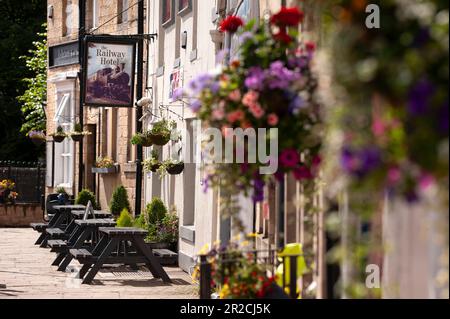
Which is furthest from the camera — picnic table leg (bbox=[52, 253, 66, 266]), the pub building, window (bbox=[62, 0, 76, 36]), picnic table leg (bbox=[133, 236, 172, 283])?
window (bbox=[62, 0, 76, 36])

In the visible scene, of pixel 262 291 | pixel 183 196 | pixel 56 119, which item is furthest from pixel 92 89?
pixel 262 291

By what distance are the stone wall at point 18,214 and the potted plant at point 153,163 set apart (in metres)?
13.3

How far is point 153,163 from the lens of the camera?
18859mm

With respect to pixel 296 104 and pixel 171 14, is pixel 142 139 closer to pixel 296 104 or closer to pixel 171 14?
pixel 171 14

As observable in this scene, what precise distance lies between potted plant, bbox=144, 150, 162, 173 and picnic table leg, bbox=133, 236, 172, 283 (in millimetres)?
3337

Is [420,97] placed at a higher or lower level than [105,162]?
higher

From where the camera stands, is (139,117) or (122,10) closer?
(139,117)

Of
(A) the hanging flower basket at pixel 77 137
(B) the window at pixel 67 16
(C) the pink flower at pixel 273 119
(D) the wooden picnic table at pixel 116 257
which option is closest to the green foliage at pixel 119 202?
(A) the hanging flower basket at pixel 77 137

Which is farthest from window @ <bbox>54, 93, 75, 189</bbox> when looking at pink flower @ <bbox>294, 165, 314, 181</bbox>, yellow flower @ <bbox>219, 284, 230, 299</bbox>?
pink flower @ <bbox>294, 165, 314, 181</bbox>

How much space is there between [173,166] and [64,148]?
39.6 feet

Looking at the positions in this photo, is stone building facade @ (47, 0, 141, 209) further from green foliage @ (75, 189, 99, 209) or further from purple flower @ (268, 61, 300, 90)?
purple flower @ (268, 61, 300, 90)

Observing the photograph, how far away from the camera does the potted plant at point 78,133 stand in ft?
84.7

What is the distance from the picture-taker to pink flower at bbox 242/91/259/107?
20.6ft

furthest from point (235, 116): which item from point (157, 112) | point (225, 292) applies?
point (157, 112)
